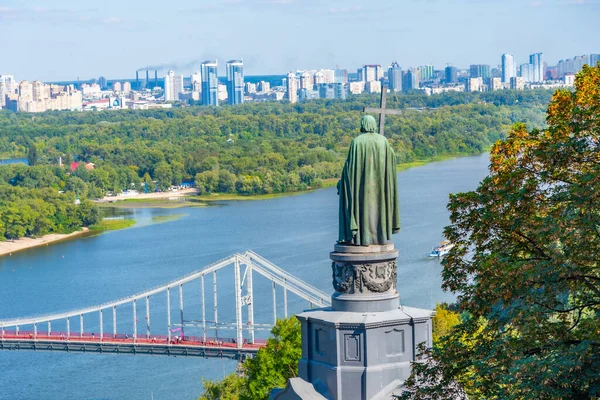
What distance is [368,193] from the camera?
7.32 meters

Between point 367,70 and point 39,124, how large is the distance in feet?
258

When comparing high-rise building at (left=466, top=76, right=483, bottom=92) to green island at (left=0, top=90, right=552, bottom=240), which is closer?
green island at (left=0, top=90, right=552, bottom=240)

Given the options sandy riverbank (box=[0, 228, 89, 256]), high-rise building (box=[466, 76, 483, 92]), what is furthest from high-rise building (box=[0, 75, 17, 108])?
sandy riverbank (box=[0, 228, 89, 256])

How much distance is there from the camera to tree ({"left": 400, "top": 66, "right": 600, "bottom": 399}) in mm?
6809

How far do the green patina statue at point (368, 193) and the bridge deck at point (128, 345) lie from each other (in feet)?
63.9

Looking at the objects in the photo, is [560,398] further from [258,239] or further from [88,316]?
[258,239]

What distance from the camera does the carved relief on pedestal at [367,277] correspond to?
720cm

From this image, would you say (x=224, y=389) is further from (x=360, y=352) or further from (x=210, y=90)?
(x=210, y=90)

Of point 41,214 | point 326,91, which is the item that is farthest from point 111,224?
point 326,91

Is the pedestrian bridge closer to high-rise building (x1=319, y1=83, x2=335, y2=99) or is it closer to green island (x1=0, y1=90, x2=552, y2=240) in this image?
green island (x1=0, y1=90, x2=552, y2=240)

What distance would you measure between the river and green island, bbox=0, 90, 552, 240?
16.6 ft

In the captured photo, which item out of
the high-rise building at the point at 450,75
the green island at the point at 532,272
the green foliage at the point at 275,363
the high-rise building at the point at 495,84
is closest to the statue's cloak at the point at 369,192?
the green island at the point at 532,272

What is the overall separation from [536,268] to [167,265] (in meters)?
34.1

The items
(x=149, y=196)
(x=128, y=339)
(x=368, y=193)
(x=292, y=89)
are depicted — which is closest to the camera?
Answer: (x=368, y=193)
